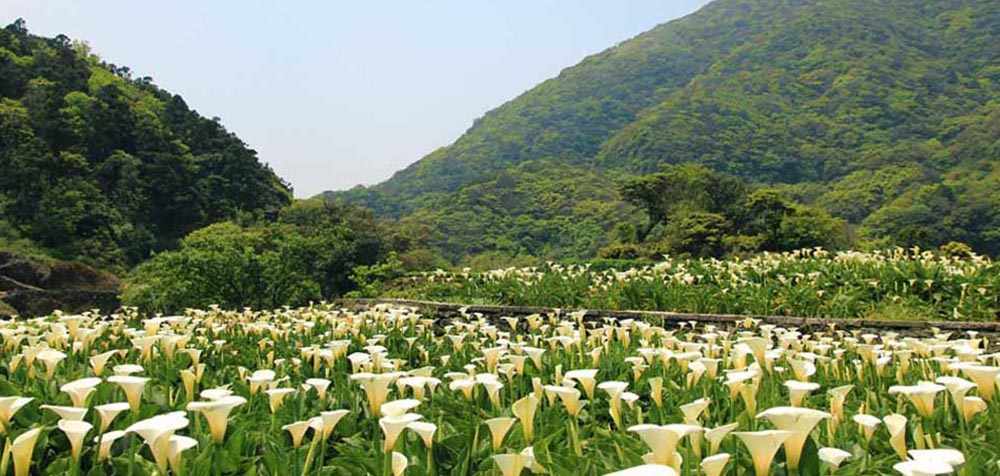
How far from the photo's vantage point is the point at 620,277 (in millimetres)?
11695

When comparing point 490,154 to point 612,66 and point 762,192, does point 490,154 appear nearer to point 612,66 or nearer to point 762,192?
point 612,66

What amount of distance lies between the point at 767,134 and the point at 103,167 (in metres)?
48.4

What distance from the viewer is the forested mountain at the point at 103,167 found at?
89.7 feet

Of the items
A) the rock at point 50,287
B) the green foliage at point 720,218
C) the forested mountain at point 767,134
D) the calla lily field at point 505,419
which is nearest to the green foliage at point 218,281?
the rock at point 50,287

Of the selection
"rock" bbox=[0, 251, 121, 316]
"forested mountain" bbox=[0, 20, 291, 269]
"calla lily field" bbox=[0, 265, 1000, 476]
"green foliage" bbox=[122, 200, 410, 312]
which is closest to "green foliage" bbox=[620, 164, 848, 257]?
"green foliage" bbox=[122, 200, 410, 312]

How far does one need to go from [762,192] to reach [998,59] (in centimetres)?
5626

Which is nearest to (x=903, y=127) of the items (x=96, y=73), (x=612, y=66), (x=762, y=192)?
(x=762, y=192)

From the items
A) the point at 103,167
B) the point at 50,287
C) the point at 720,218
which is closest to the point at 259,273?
the point at 50,287

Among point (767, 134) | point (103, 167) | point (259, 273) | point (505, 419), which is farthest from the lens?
point (767, 134)

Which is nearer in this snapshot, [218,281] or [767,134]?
[218,281]

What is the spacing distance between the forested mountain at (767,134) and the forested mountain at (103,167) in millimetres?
13689

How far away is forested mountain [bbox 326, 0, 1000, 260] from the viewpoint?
133ft

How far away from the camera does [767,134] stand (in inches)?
2309

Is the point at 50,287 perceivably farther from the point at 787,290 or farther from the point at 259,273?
the point at 787,290
